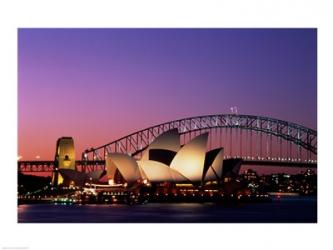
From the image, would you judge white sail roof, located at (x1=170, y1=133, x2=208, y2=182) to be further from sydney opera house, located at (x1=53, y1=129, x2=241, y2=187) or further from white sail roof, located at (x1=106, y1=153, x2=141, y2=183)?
white sail roof, located at (x1=106, y1=153, x2=141, y2=183)

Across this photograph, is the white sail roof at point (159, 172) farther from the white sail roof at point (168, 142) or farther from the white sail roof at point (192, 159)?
the white sail roof at point (168, 142)

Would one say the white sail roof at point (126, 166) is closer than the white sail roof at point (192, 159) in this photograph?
No

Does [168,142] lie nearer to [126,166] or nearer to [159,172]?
[159,172]

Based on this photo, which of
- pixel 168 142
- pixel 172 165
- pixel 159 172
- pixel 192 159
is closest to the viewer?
pixel 192 159

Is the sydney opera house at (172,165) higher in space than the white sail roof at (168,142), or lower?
lower

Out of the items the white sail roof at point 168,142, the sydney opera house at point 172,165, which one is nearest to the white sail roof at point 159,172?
the sydney opera house at point 172,165

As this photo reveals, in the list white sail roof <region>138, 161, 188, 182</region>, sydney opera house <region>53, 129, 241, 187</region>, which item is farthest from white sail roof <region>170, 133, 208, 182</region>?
white sail roof <region>138, 161, 188, 182</region>

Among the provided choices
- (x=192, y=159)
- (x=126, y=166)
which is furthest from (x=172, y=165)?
(x=126, y=166)

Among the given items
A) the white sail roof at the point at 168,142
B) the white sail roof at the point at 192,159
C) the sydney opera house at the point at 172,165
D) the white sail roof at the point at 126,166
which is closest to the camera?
the white sail roof at the point at 192,159
